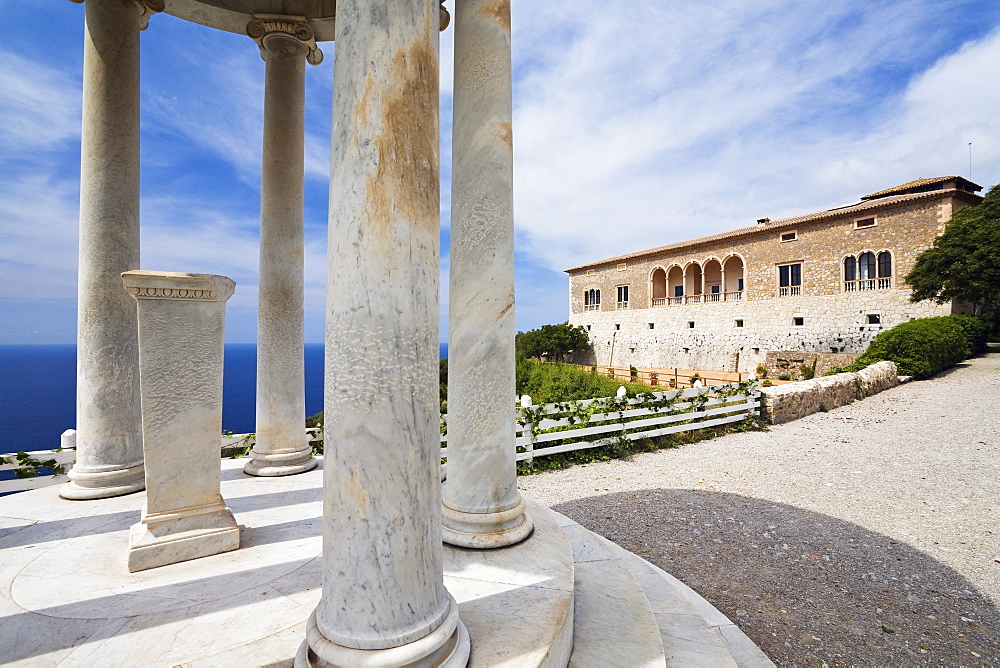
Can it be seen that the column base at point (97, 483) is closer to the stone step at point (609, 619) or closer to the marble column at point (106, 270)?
the marble column at point (106, 270)

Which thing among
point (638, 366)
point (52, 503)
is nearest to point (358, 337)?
point (52, 503)

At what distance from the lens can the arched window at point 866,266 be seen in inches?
965

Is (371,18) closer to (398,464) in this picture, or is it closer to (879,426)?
(398,464)

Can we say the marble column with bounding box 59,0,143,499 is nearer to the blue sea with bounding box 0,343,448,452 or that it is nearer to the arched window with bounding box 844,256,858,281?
the blue sea with bounding box 0,343,448,452

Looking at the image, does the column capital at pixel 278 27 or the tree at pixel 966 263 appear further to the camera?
the tree at pixel 966 263

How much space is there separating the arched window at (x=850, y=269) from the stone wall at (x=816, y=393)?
13271mm

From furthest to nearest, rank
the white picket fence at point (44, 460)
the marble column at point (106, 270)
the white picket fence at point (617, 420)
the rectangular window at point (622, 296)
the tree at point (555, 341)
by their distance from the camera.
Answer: the tree at point (555, 341) < the rectangular window at point (622, 296) < the white picket fence at point (617, 420) < the white picket fence at point (44, 460) < the marble column at point (106, 270)

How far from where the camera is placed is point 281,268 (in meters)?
4.52

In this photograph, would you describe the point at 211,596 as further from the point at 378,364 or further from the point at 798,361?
the point at 798,361

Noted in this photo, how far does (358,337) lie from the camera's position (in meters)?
1.66

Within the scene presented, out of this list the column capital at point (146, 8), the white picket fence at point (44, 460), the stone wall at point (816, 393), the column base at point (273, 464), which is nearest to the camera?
the column capital at point (146, 8)

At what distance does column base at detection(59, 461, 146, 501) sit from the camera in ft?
12.4

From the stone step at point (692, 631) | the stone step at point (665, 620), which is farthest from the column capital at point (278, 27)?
the stone step at point (692, 631)

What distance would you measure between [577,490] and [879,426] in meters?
8.45
